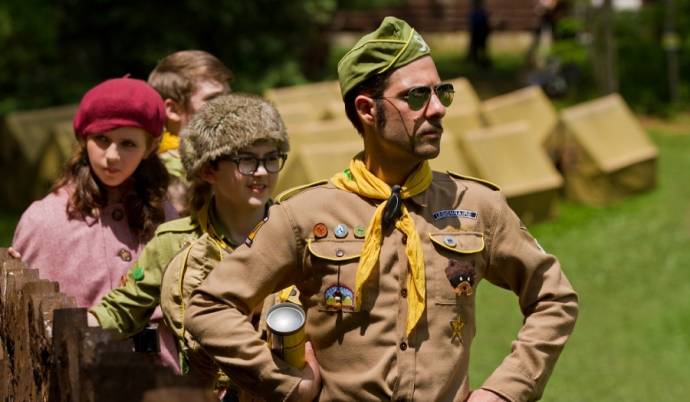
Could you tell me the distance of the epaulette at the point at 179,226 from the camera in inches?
205

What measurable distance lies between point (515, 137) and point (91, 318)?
9655 millimetres

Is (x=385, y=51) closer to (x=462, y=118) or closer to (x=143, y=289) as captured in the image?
(x=143, y=289)

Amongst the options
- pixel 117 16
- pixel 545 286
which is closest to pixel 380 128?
pixel 545 286

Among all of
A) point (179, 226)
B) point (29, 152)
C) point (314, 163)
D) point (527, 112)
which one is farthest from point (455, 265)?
point (527, 112)

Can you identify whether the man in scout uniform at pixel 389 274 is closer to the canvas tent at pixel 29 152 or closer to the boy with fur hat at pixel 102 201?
the boy with fur hat at pixel 102 201

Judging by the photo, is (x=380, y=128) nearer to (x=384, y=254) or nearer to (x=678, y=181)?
(x=384, y=254)

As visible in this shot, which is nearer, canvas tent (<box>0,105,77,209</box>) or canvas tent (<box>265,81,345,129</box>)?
canvas tent (<box>0,105,77,209</box>)

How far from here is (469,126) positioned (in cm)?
1534

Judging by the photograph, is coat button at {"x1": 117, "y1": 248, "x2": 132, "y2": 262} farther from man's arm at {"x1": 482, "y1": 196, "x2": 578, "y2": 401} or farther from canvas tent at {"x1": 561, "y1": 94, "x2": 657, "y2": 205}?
canvas tent at {"x1": 561, "y1": 94, "x2": 657, "y2": 205}

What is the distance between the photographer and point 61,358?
171 inches

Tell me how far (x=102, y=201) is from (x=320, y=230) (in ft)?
5.50

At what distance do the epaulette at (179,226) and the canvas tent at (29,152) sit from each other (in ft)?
32.9

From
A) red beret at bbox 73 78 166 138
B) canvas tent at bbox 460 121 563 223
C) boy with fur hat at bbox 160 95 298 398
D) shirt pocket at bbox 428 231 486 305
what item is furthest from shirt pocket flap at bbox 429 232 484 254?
canvas tent at bbox 460 121 563 223

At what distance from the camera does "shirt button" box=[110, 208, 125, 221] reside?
5773 millimetres
